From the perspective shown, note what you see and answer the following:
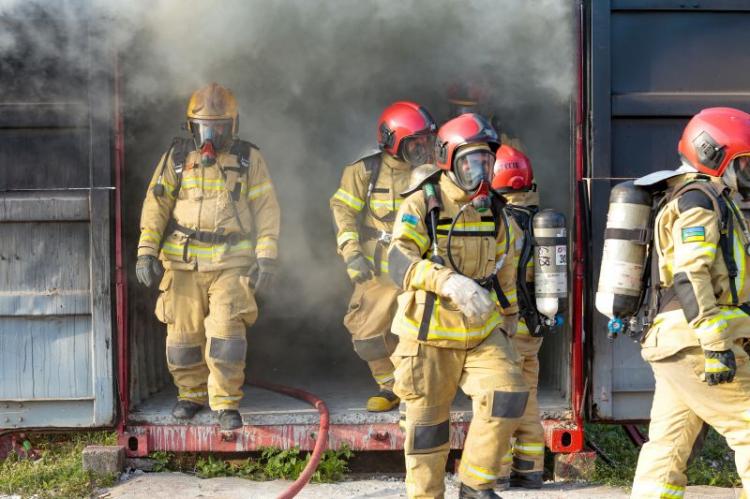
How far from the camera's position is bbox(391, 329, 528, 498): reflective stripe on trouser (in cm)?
473

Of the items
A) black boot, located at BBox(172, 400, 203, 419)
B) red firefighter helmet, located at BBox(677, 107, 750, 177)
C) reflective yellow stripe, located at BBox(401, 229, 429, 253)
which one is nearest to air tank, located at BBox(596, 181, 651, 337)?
red firefighter helmet, located at BBox(677, 107, 750, 177)

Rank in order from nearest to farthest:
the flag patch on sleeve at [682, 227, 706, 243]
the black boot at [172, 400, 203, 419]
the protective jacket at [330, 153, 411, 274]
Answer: the flag patch on sleeve at [682, 227, 706, 243] < the black boot at [172, 400, 203, 419] < the protective jacket at [330, 153, 411, 274]

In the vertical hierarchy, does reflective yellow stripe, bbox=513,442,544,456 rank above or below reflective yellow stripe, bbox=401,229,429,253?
below

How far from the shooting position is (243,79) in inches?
317

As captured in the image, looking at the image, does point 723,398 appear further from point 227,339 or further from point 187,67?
point 187,67

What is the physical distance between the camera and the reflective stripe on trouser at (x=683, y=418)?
4.36 m

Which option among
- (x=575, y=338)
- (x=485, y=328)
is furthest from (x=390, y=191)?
(x=485, y=328)

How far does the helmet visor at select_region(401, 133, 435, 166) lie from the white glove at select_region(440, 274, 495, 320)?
2.13 m

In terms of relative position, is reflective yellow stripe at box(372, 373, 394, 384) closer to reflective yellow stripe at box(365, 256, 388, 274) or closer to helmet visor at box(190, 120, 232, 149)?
reflective yellow stripe at box(365, 256, 388, 274)

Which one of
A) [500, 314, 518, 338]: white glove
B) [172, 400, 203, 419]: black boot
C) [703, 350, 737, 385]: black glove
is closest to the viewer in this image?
[703, 350, 737, 385]: black glove

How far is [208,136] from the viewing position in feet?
20.5

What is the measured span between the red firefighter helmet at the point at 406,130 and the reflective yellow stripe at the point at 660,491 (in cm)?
270

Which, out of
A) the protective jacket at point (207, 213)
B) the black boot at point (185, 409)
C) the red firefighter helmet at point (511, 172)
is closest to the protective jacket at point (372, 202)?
the protective jacket at point (207, 213)

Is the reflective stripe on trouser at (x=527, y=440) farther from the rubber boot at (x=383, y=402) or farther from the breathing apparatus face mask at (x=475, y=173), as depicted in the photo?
the breathing apparatus face mask at (x=475, y=173)
